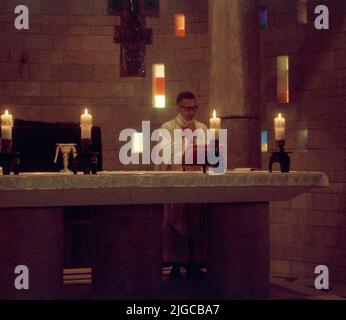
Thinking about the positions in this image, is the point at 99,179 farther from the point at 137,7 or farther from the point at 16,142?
the point at 137,7

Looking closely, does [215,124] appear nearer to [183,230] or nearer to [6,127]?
[6,127]

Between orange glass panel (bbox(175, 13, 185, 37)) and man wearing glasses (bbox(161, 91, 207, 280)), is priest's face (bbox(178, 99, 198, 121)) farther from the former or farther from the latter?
orange glass panel (bbox(175, 13, 185, 37))

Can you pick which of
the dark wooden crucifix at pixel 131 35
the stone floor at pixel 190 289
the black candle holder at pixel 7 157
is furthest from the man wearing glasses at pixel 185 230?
the black candle holder at pixel 7 157

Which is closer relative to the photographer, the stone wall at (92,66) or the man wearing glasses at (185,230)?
the man wearing glasses at (185,230)

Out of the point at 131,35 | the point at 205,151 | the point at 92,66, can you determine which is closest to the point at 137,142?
the point at 92,66

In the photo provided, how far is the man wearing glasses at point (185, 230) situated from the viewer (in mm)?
7508

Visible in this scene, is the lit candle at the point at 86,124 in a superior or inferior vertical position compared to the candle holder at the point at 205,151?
superior

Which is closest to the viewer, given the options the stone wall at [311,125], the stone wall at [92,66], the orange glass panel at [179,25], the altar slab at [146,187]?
the altar slab at [146,187]

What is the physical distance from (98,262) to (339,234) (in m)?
3.58

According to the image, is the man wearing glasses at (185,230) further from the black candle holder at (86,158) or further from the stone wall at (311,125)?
the black candle holder at (86,158)

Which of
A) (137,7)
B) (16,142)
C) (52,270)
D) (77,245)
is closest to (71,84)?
(137,7)

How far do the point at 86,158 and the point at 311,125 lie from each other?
4.03m

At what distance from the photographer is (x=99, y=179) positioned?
17.8 feet

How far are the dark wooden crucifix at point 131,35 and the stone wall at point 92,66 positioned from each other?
1.19ft
